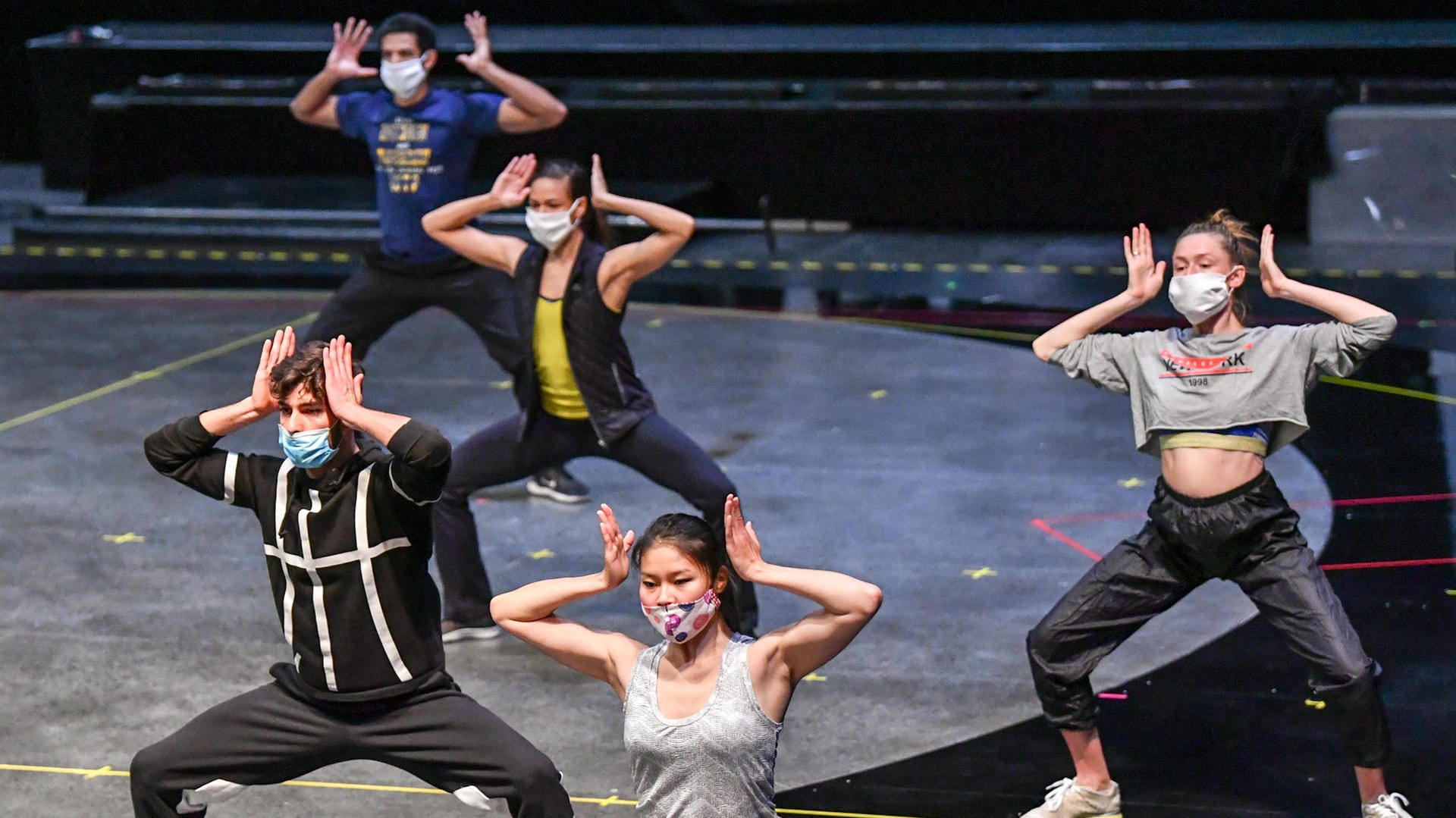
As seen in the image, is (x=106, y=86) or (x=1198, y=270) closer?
(x=1198, y=270)

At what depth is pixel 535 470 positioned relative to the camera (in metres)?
7.45

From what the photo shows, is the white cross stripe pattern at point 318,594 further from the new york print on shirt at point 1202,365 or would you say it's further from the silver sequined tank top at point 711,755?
the new york print on shirt at point 1202,365

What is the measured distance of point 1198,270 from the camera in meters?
5.78

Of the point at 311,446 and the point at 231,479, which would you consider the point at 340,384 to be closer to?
the point at 311,446

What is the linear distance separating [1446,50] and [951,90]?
13.0 feet

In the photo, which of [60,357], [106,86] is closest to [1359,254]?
[60,357]

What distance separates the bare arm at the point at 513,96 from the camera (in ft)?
29.6

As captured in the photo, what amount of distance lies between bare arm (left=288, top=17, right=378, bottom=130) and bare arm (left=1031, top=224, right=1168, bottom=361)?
456 centimetres

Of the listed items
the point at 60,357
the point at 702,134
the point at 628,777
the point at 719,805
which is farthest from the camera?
the point at 702,134

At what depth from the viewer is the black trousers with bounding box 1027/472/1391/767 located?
5.50 m

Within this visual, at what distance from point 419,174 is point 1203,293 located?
4.68m

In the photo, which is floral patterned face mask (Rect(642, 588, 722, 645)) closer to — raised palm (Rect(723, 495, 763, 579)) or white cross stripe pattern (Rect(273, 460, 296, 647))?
raised palm (Rect(723, 495, 763, 579))

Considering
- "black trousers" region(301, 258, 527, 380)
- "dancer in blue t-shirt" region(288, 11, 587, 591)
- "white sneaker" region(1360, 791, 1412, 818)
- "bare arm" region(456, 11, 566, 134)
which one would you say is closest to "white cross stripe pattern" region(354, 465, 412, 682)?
"white sneaker" region(1360, 791, 1412, 818)

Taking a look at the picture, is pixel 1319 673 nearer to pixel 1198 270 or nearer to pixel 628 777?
pixel 1198 270
